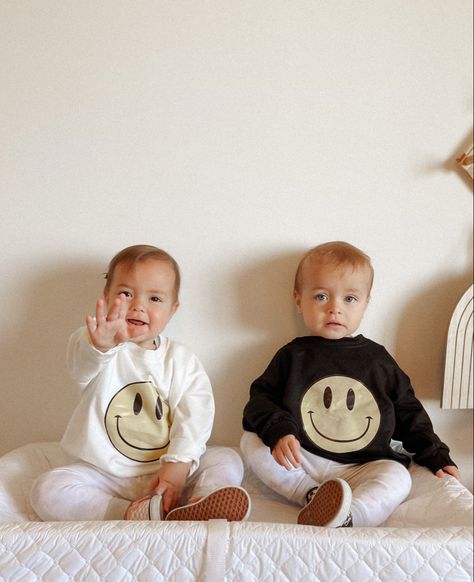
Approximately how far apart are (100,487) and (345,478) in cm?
50

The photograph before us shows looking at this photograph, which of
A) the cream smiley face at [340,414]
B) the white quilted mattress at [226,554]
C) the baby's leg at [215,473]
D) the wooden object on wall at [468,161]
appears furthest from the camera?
the wooden object on wall at [468,161]

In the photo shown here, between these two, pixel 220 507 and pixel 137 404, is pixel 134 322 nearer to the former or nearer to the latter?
pixel 137 404

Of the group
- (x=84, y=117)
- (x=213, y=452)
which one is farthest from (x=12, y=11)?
(x=213, y=452)

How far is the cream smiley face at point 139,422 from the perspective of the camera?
1.28 meters

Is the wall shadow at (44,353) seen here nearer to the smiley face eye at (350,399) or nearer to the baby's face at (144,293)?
the baby's face at (144,293)

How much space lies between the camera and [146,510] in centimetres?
112

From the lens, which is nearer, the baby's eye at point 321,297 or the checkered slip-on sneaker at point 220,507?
the checkered slip-on sneaker at point 220,507

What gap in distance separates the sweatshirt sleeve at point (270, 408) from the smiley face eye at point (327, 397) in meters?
0.08

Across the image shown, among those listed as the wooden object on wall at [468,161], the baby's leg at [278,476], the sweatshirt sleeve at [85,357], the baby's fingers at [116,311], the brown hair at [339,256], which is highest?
the wooden object on wall at [468,161]

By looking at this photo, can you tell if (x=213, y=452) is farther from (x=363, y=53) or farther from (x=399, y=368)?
(x=363, y=53)

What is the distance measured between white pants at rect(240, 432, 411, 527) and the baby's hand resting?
61 millimetres

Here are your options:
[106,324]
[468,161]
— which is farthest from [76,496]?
[468,161]

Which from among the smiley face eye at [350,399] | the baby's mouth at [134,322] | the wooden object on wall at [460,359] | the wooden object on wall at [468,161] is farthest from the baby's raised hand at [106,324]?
the wooden object on wall at [468,161]

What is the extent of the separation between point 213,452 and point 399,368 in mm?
462
